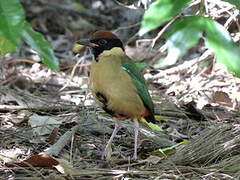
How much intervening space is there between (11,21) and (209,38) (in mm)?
694

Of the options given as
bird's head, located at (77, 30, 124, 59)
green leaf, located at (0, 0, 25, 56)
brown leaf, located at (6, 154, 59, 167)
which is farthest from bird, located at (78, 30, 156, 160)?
green leaf, located at (0, 0, 25, 56)

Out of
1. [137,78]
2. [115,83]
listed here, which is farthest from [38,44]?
[137,78]

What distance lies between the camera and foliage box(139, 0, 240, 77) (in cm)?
188

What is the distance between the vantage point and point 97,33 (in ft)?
14.6

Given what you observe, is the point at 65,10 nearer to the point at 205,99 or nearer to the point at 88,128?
the point at 205,99

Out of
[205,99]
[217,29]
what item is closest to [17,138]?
[205,99]

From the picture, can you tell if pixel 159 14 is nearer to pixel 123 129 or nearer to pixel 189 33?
pixel 189 33

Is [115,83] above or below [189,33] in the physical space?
below

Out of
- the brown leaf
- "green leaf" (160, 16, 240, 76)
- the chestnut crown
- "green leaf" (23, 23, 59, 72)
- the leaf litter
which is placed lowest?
the leaf litter

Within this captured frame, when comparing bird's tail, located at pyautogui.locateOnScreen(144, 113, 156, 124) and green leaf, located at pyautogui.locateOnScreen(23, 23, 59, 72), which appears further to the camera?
bird's tail, located at pyautogui.locateOnScreen(144, 113, 156, 124)

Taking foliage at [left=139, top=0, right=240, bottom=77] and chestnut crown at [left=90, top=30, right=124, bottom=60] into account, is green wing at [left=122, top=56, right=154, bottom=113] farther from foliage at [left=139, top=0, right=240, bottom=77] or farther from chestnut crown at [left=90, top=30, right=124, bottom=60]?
foliage at [left=139, top=0, right=240, bottom=77]

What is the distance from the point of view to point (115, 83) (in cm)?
409

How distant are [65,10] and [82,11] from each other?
293mm

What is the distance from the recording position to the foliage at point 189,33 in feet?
6.15
